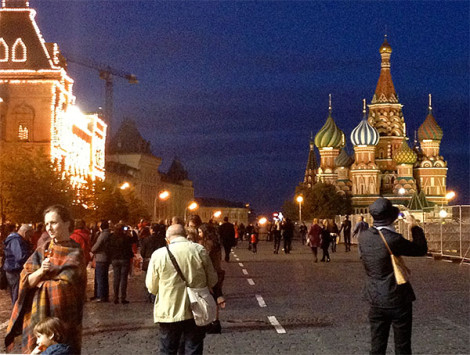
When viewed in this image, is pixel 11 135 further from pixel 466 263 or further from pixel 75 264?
pixel 75 264

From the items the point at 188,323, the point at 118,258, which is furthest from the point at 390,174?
the point at 188,323

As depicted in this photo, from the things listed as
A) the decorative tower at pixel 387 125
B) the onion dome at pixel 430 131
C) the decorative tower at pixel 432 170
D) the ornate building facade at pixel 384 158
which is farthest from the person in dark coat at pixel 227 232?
the onion dome at pixel 430 131

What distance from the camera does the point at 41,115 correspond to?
73.7m

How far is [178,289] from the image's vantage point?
8203 mm

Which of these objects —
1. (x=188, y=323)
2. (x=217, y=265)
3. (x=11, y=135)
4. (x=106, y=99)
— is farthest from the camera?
(x=106, y=99)

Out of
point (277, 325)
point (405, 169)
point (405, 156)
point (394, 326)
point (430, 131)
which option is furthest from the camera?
point (430, 131)

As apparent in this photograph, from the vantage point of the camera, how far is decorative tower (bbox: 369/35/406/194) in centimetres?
16288

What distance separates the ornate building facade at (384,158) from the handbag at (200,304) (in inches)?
5721

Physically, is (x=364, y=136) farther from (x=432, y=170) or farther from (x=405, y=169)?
(x=432, y=170)

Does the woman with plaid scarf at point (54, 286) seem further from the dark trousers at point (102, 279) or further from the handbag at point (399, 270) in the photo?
the dark trousers at point (102, 279)

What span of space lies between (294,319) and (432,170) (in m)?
150

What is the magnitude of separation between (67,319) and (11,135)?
68.4m

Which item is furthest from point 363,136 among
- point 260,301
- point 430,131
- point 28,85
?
point 260,301

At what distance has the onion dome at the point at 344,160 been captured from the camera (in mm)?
165500
